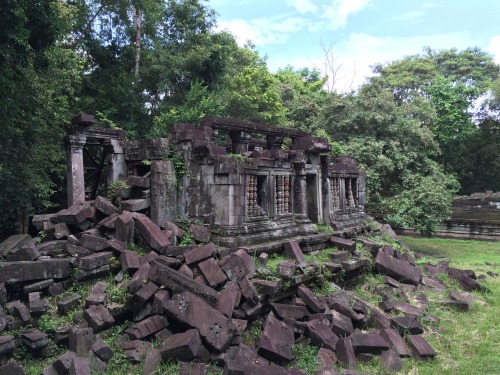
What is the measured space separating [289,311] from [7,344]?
404 centimetres

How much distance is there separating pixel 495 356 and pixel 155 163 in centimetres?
722

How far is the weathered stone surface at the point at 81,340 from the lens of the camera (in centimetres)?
504

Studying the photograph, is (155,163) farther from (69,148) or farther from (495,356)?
(495,356)

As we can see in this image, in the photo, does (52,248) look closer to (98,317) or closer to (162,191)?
(98,317)

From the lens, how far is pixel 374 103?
17.6 meters

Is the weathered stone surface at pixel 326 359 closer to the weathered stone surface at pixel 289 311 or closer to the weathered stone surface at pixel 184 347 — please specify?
the weathered stone surface at pixel 289 311

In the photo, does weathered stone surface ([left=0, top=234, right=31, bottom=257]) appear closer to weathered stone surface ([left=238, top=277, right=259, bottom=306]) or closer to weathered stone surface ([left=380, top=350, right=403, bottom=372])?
weathered stone surface ([left=238, top=277, right=259, bottom=306])

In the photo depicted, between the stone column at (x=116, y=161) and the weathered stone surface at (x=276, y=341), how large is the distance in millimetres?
5861

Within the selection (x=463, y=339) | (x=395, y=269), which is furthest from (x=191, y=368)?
(x=395, y=269)

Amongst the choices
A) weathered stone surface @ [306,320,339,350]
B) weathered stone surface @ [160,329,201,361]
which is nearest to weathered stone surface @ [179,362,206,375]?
weathered stone surface @ [160,329,201,361]

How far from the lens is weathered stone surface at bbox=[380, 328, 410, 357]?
235 inches

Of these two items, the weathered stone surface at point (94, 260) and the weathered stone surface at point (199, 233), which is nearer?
the weathered stone surface at point (94, 260)

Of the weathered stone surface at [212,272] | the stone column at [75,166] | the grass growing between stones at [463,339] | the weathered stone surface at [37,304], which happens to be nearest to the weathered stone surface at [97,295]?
the weathered stone surface at [37,304]

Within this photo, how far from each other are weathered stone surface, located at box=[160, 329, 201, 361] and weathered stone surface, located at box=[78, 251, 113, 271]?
193cm
